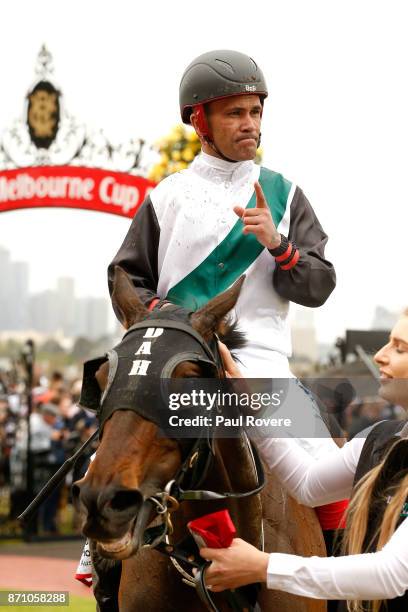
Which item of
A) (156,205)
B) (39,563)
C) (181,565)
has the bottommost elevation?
(39,563)

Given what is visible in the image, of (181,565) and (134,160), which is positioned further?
(134,160)

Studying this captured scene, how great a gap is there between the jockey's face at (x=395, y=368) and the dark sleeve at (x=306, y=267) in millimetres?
867

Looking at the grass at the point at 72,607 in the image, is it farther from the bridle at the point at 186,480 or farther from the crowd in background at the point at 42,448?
the bridle at the point at 186,480

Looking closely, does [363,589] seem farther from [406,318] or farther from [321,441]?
[321,441]

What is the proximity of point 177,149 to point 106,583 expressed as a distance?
9.59 metres

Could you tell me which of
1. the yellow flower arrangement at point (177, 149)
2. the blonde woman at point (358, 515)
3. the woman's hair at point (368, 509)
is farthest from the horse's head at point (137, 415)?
the yellow flower arrangement at point (177, 149)

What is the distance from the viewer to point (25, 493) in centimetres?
1625

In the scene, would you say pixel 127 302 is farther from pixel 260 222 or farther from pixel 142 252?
pixel 142 252

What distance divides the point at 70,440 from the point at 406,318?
1302cm

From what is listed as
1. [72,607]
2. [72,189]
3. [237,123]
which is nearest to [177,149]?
[72,189]

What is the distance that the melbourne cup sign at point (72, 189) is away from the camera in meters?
14.7

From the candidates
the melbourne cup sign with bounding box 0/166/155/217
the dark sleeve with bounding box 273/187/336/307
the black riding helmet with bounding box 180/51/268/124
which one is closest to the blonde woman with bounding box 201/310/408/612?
the dark sleeve with bounding box 273/187/336/307

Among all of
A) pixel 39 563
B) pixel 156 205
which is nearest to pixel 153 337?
pixel 156 205

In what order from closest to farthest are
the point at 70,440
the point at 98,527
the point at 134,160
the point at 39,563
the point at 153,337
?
1. the point at 98,527
2. the point at 153,337
3. the point at 39,563
4. the point at 134,160
5. the point at 70,440
